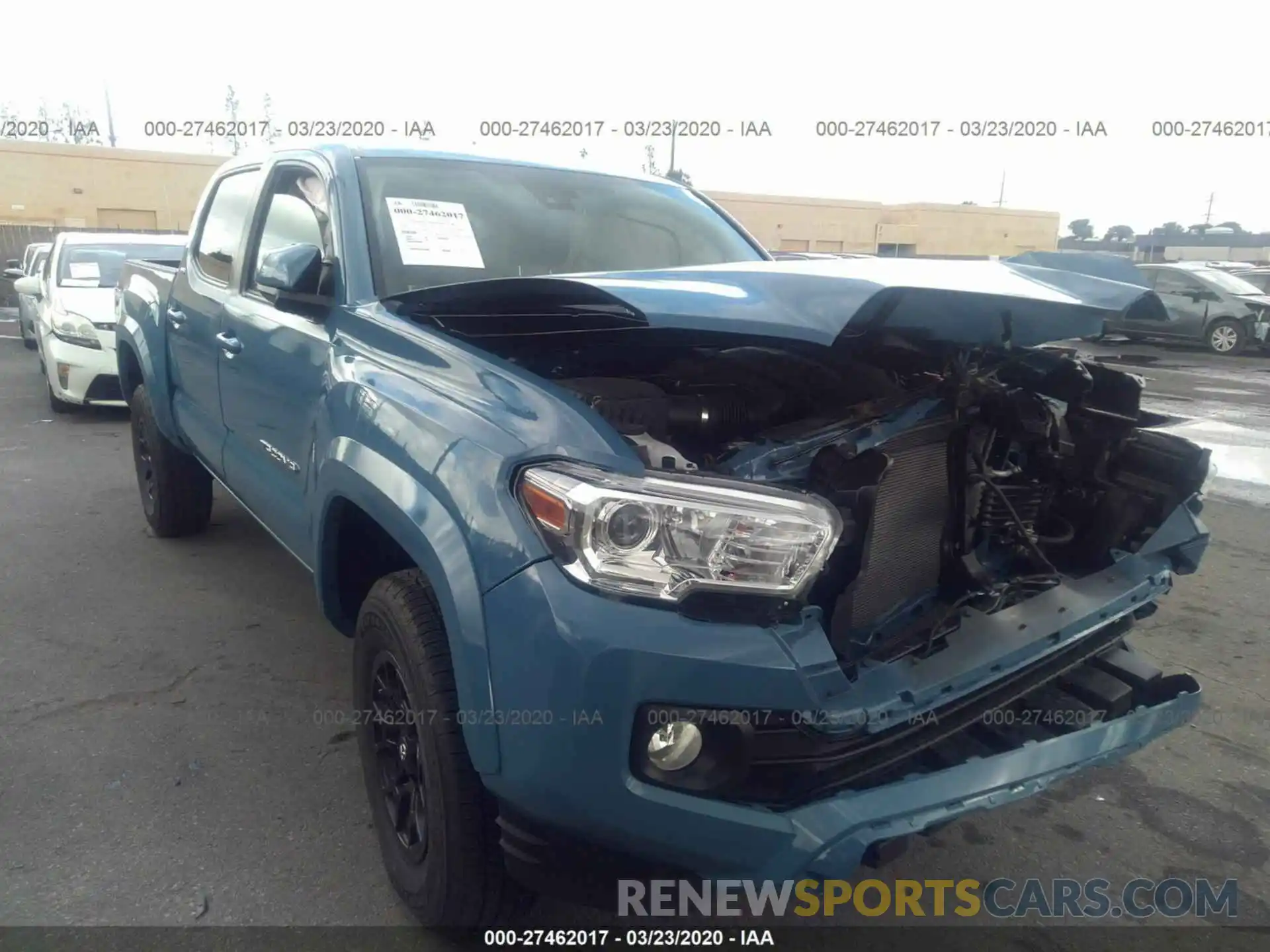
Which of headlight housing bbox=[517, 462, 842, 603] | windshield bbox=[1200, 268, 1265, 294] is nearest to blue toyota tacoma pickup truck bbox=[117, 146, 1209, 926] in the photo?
headlight housing bbox=[517, 462, 842, 603]

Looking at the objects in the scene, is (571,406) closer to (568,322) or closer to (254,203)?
(568,322)

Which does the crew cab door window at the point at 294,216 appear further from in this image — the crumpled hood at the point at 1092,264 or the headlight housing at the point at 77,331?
the headlight housing at the point at 77,331

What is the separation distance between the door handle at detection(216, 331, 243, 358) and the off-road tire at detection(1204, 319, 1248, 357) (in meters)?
17.6

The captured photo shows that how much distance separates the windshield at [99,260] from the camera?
8852 millimetres

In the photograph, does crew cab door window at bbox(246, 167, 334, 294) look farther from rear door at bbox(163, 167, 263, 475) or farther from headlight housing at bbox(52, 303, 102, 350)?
headlight housing at bbox(52, 303, 102, 350)

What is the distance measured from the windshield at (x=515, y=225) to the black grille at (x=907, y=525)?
1.43 metres

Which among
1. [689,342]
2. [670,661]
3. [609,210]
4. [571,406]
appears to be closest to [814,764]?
[670,661]

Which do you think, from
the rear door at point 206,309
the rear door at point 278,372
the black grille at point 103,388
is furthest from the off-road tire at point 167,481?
the black grille at point 103,388

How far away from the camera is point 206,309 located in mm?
3902

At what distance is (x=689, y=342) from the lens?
2340 mm

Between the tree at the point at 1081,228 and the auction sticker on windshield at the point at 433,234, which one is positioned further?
the tree at the point at 1081,228

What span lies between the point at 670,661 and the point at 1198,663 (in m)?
3.17

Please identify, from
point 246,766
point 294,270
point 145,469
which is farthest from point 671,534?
point 145,469

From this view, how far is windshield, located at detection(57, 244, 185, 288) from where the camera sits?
8.85 meters
